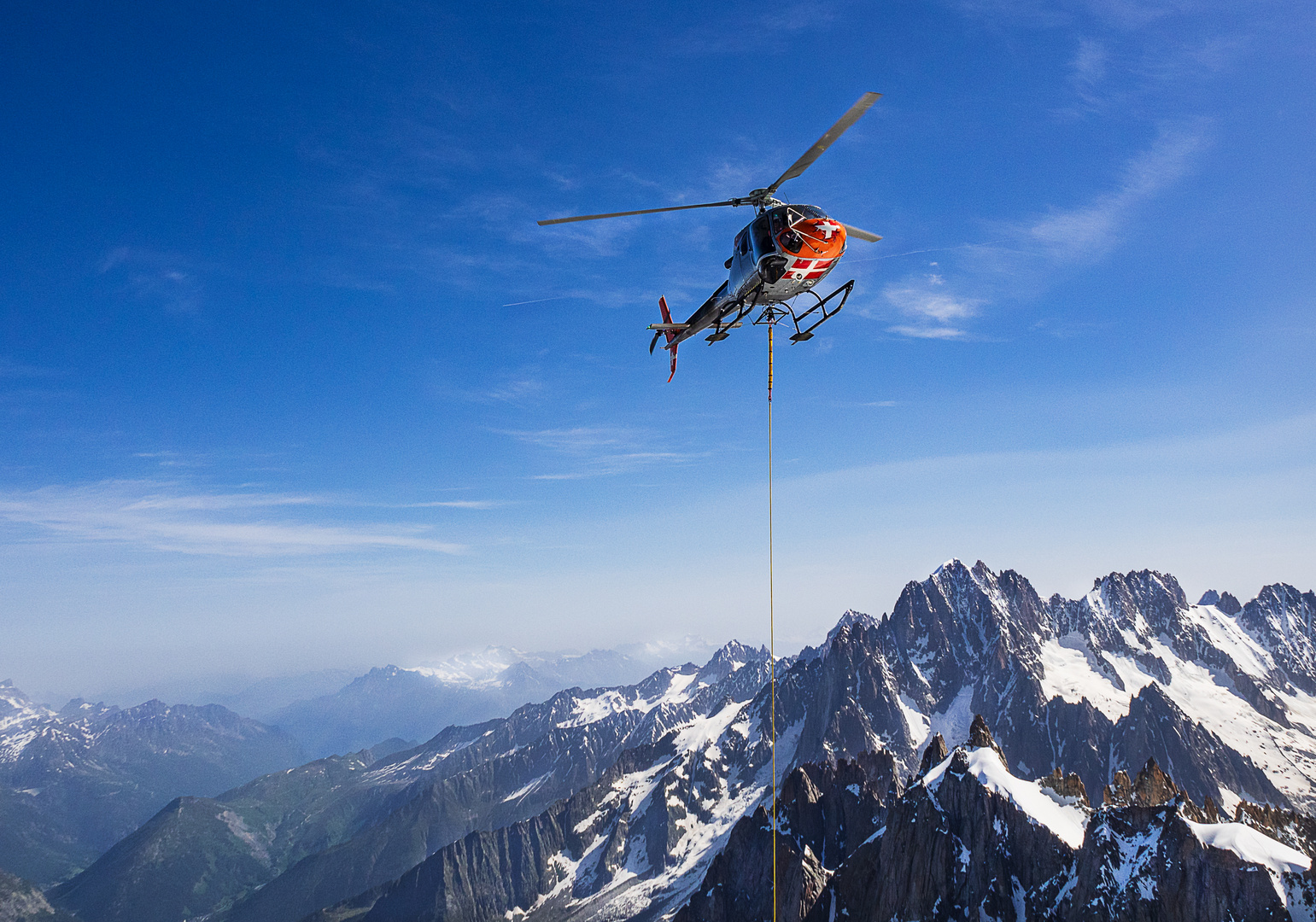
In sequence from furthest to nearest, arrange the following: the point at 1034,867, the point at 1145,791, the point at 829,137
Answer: the point at 1145,791 → the point at 1034,867 → the point at 829,137

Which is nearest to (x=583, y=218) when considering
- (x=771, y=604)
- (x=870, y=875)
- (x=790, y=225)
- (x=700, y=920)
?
(x=790, y=225)

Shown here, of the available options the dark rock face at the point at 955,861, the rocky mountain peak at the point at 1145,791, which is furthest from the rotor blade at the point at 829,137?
the rocky mountain peak at the point at 1145,791

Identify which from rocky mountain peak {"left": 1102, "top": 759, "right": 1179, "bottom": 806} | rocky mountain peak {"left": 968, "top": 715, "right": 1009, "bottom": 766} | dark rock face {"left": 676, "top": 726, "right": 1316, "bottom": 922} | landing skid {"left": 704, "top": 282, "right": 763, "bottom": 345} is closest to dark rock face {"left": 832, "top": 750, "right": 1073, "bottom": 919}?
dark rock face {"left": 676, "top": 726, "right": 1316, "bottom": 922}

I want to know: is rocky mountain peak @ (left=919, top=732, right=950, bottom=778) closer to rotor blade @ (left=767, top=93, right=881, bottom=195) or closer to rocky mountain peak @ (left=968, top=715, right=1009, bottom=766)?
rocky mountain peak @ (left=968, top=715, right=1009, bottom=766)

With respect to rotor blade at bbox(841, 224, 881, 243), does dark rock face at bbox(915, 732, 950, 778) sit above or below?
below

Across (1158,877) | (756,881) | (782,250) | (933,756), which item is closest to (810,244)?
(782,250)

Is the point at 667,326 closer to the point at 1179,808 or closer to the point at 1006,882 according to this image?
the point at 1179,808

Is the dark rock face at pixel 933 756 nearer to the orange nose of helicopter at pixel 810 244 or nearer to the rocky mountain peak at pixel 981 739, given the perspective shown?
the rocky mountain peak at pixel 981 739

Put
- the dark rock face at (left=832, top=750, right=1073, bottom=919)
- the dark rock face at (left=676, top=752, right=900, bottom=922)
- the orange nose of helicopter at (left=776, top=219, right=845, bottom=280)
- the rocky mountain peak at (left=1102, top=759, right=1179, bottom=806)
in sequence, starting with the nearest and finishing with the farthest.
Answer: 1. the orange nose of helicopter at (left=776, top=219, right=845, bottom=280)
2. the dark rock face at (left=832, top=750, right=1073, bottom=919)
3. the rocky mountain peak at (left=1102, top=759, right=1179, bottom=806)
4. the dark rock face at (left=676, top=752, right=900, bottom=922)

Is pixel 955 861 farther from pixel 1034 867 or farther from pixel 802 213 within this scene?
pixel 802 213
